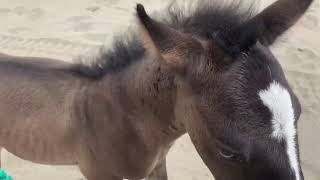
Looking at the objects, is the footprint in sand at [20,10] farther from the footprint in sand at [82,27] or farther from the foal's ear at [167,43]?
the foal's ear at [167,43]

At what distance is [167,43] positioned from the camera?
6.04ft

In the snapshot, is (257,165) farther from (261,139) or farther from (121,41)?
(121,41)

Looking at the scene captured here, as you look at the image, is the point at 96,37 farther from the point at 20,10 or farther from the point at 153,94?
the point at 153,94

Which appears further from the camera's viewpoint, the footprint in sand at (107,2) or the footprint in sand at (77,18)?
the footprint in sand at (107,2)

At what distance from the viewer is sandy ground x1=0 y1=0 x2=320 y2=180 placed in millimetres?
4082

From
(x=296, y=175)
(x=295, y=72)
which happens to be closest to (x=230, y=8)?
(x=296, y=175)

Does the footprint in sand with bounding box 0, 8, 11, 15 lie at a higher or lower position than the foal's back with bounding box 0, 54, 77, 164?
lower

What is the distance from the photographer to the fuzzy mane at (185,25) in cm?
206

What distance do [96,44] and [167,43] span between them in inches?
165

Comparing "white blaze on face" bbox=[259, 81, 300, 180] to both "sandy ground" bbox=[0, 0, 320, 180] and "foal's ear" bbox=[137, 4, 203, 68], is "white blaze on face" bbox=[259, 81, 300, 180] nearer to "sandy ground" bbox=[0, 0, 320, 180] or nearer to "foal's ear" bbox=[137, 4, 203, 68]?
"foal's ear" bbox=[137, 4, 203, 68]

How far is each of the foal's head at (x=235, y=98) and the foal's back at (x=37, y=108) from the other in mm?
1060

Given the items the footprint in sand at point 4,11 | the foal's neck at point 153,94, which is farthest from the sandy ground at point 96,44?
the foal's neck at point 153,94

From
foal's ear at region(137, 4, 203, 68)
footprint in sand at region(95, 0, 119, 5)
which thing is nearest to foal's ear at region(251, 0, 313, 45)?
foal's ear at region(137, 4, 203, 68)

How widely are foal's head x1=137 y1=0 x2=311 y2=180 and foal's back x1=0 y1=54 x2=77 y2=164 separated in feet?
3.48
